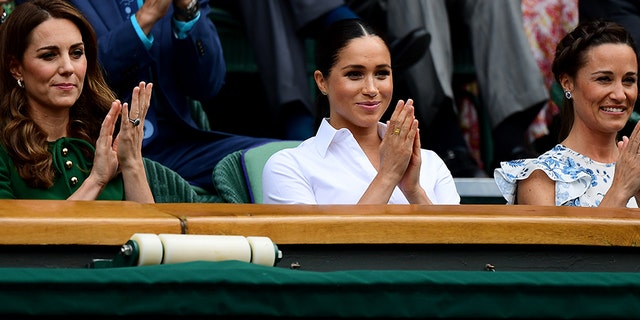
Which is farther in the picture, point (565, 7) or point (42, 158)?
point (565, 7)

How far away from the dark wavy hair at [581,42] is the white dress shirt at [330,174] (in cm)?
47

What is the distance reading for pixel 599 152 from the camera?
3676mm

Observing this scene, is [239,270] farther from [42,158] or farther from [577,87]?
[577,87]

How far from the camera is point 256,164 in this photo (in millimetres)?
3625

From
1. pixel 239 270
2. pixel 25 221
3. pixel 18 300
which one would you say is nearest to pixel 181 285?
pixel 239 270

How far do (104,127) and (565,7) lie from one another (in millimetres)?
2609

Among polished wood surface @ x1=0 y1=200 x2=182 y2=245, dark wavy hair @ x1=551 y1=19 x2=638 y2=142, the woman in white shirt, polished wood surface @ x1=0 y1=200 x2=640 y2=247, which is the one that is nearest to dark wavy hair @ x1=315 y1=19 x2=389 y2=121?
the woman in white shirt

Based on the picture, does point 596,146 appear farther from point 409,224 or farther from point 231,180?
point 409,224

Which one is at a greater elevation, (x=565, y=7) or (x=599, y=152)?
(x=565, y=7)

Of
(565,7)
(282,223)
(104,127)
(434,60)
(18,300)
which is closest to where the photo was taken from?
(18,300)

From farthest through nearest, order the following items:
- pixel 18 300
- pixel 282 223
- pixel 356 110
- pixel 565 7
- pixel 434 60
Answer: pixel 565 7, pixel 434 60, pixel 356 110, pixel 282 223, pixel 18 300

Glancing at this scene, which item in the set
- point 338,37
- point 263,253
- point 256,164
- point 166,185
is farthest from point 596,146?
point 263,253

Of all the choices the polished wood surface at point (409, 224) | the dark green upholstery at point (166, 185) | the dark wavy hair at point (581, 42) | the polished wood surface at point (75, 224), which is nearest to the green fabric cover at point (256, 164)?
the dark green upholstery at point (166, 185)

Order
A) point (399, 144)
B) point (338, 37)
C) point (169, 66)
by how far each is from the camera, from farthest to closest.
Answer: point (169, 66) → point (338, 37) → point (399, 144)
